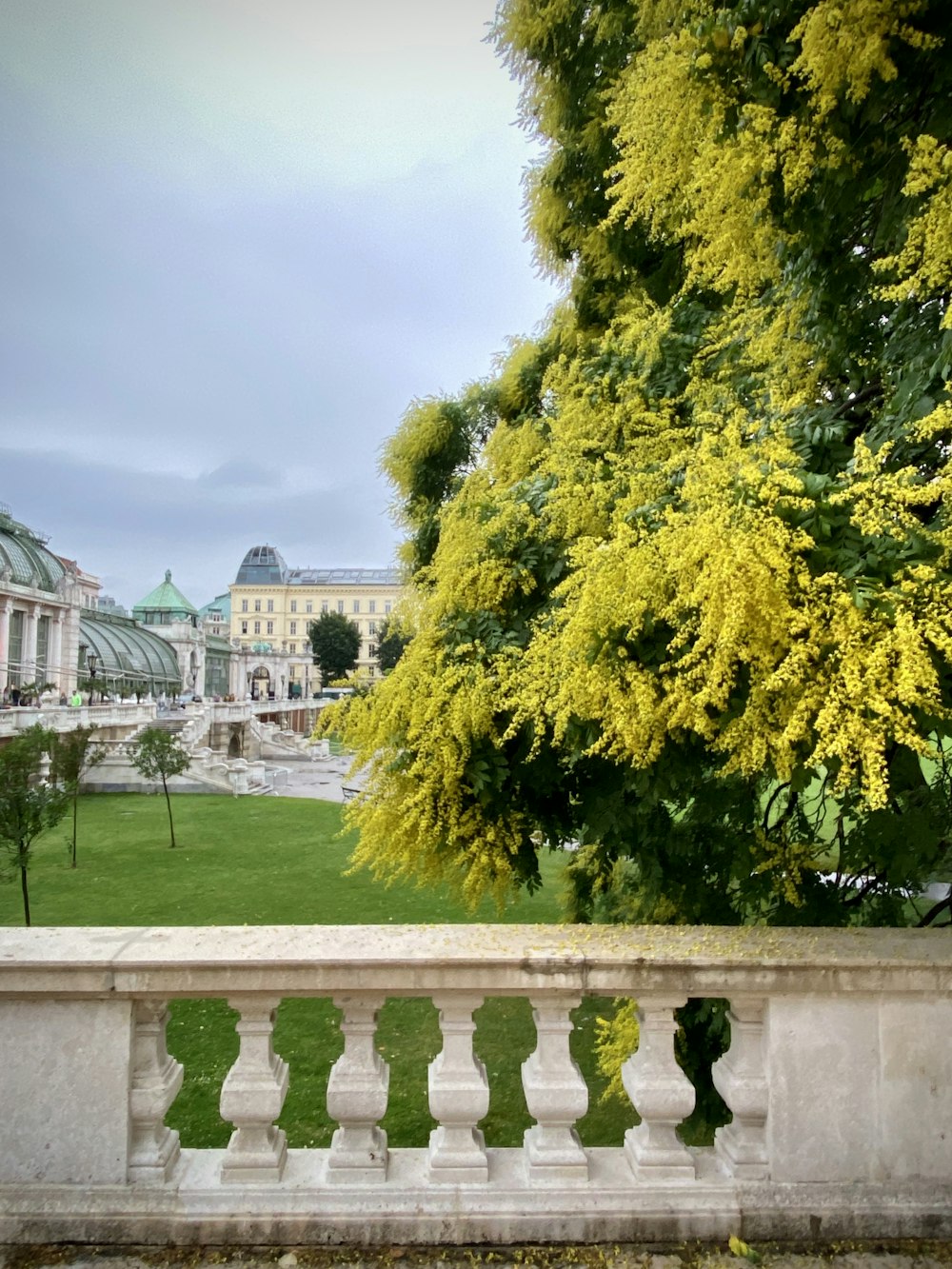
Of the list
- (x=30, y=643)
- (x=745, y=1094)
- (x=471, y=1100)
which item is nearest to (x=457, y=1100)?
(x=471, y=1100)

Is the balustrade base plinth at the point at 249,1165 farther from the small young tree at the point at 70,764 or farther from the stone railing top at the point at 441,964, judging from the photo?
the small young tree at the point at 70,764

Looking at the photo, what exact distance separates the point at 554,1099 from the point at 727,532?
1870mm

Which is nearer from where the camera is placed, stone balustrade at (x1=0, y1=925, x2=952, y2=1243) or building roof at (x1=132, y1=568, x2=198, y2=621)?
stone balustrade at (x1=0, y1=925, x2=952, y2=1243)

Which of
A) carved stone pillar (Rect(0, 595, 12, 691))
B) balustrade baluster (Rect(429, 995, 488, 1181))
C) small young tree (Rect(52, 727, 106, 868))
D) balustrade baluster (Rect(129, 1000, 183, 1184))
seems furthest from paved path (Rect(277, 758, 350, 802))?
balustrade baluster (Rect(429, 995, 488, 1181))

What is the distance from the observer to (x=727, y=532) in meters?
2.39

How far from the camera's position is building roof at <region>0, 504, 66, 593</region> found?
175 feet

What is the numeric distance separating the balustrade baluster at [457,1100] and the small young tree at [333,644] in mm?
78656

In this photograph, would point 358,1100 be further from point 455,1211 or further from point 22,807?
point 22,807

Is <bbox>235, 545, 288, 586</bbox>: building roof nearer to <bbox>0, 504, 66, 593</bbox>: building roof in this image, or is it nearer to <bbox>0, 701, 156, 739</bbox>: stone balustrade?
<bbox>0, 504, 66, 593</bbox>: building roof

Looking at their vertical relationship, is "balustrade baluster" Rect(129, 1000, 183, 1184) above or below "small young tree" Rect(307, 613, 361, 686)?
below

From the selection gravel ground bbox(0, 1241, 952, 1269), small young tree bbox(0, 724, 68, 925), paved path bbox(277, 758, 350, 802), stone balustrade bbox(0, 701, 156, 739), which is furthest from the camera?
paved path bbox(277, 758, 350, 802)

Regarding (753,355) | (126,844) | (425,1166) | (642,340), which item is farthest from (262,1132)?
(126,844)

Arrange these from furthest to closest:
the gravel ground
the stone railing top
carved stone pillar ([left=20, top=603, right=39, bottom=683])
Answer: carved stone pillar ([left=20, top=603, right=39, bottom=683]), the stone railing top, the gravel ground

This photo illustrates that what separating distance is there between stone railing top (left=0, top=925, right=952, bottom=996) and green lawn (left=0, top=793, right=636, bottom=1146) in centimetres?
184
